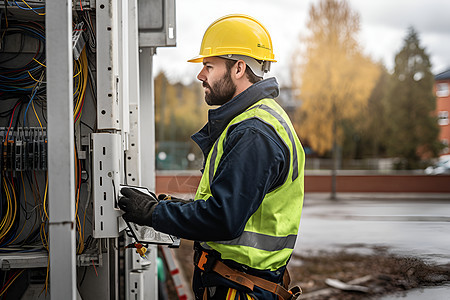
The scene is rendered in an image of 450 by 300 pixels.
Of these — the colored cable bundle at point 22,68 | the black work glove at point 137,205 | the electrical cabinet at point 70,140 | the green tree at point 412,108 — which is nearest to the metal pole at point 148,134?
the electrical cabinet at point 70,140

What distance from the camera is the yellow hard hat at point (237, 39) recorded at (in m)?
2.59

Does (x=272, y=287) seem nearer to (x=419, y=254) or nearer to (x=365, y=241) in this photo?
(x=419, y=254)

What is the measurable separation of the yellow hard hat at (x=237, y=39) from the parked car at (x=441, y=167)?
22.1m

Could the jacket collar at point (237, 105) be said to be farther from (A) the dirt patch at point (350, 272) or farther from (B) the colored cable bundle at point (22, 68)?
(A) the dirt patch at point (350, 272)

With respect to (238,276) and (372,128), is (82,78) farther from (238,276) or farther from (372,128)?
(372,128)

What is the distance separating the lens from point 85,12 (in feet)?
9.93

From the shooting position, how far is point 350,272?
8.68 m

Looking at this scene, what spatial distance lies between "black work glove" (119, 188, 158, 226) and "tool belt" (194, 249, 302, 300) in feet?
1.17

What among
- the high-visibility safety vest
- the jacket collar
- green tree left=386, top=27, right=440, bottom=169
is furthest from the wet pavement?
green tree left=386, top=27, right=440, bottom=169

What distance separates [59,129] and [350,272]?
7304 mm

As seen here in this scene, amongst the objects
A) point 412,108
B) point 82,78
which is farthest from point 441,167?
Answer: point 82,78

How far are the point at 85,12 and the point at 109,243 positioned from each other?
1.55m

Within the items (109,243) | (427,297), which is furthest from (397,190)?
(109,243)

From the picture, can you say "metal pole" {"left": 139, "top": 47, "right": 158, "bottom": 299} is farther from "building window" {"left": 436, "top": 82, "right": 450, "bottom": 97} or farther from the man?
"building window" {"left": 436, "top": 82, "right": 450, "bottom": 97}
